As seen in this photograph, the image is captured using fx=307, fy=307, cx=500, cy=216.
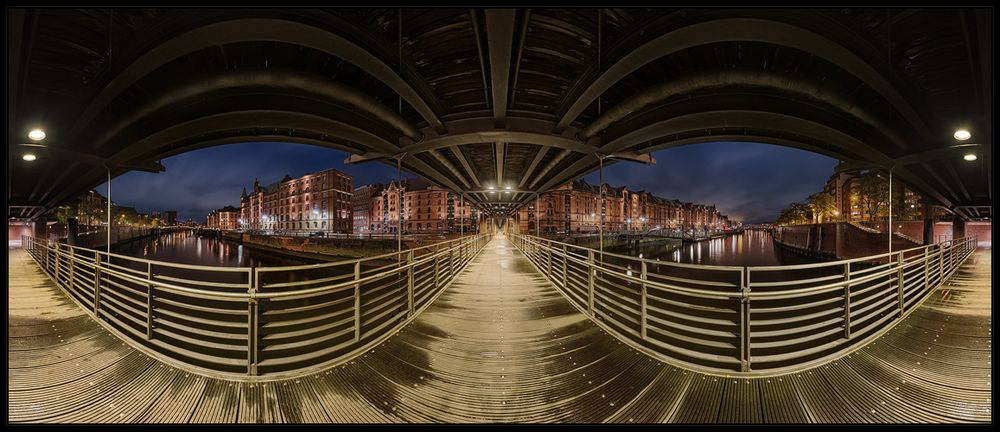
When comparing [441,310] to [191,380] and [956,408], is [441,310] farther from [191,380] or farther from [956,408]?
[956,408]

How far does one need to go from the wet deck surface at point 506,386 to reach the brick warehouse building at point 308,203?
46354mm

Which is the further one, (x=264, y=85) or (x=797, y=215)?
(x=797, y=215)

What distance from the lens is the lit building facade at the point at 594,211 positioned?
203 ft

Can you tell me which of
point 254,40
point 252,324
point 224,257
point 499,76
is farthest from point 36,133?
point 224,257

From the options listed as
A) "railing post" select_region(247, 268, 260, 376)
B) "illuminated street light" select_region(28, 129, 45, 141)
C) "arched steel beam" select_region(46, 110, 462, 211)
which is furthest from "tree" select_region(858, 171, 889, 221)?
"illuminated street light" select_region(28, 129, 45, 141)

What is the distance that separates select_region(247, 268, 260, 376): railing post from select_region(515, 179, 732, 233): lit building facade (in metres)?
39.6

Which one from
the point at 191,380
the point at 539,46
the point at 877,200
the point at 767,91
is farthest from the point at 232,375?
the point at 877,200

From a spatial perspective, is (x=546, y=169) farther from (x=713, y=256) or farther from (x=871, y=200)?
(x=713, y=256)

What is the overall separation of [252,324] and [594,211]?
7713 cm

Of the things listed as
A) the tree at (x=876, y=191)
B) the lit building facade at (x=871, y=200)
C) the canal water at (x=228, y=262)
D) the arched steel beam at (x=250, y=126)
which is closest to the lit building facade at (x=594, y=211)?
the canal water at (x=228, y=262)

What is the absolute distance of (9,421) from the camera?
318 cm

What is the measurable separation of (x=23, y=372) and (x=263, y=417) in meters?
3.63

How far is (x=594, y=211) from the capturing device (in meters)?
76.1

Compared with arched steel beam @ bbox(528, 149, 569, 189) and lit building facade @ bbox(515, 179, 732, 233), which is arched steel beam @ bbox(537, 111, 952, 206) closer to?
arched steel beam @ bbox(528, 149, 569, 189)
